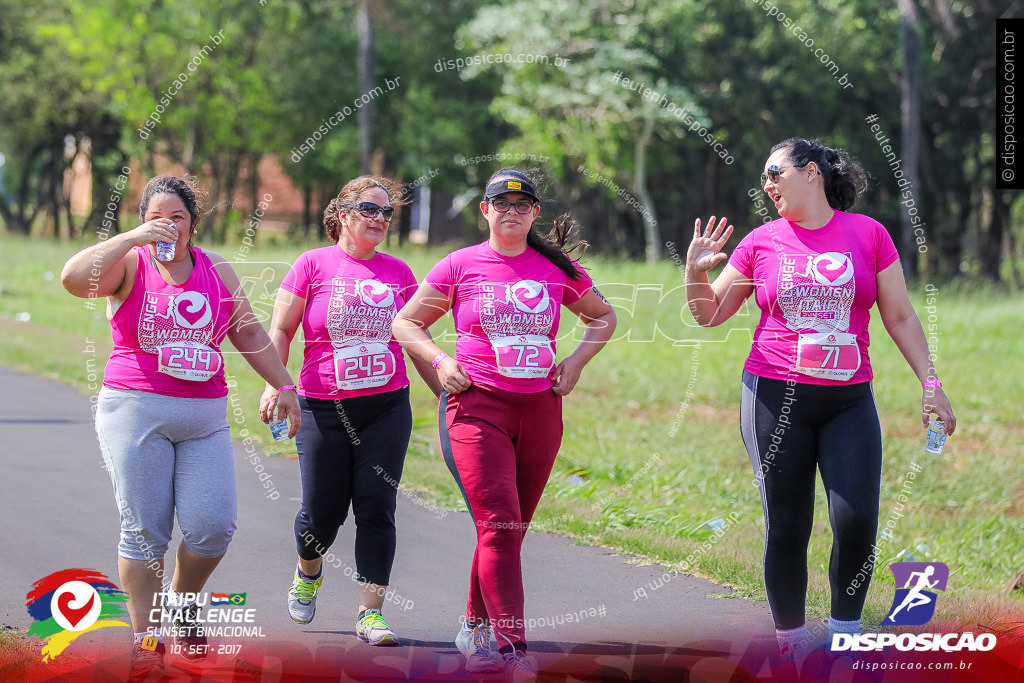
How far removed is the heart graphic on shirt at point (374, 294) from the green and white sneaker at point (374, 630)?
1.34 meters

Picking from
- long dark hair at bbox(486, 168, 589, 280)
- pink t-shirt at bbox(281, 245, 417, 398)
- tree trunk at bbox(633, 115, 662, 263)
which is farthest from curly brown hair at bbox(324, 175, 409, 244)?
tree trunk at bbox(633, 115, 662, 263)

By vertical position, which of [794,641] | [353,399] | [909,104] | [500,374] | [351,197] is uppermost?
[909,104]

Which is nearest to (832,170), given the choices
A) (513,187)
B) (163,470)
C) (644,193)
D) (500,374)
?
(513,187)

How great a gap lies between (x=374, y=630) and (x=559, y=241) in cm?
183

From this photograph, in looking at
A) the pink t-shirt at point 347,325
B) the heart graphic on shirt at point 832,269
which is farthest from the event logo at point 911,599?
the pink t-shirt at point 347,325

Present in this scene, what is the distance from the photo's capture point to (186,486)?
3.93 metres

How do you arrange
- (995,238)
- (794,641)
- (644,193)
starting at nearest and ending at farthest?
(794,641) < (644,193) < (995,238)

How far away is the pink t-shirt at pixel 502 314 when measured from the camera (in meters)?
4.13

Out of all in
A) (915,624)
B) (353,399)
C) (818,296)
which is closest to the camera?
(818,296)

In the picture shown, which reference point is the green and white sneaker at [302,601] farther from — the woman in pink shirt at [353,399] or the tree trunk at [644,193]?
the tree trunk at [644,193]

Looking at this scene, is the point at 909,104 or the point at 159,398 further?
the point at 909,104

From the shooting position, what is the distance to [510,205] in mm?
4137

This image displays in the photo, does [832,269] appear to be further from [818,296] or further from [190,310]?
[190,310]

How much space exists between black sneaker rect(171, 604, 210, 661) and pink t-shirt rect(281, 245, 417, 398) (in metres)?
1.03
